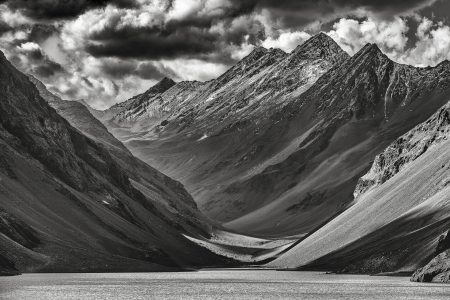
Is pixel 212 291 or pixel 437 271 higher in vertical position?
pixel 212 291

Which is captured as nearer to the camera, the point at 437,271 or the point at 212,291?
the point at 437,271

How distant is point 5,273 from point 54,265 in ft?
85.0

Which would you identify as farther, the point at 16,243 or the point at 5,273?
the point at 16,243

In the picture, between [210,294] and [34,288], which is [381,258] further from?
[34,288]

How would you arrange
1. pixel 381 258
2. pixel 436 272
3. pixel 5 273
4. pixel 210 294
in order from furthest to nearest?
1. pixel 381 258
2. pixel 5 273
3. pixel 436 272
4. pixel 210 294

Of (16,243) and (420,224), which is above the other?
(16,243)

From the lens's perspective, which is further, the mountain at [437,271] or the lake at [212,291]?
the mountain at [437,271]

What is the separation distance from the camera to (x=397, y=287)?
12975cm

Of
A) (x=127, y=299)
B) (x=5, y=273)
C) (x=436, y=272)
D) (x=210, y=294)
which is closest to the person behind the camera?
(x=127, y=299)

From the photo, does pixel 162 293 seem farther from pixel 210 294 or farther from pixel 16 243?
pixel 16 243

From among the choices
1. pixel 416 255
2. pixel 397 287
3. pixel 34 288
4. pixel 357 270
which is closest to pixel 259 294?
pixel 397 287

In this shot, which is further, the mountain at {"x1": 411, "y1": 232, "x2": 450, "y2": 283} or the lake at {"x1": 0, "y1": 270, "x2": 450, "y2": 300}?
the mountain at {"x1": 411, "y1": 232, "x2": 450, "y2": 283}

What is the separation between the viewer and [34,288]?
12825cm

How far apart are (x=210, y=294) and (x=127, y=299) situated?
1826cm
